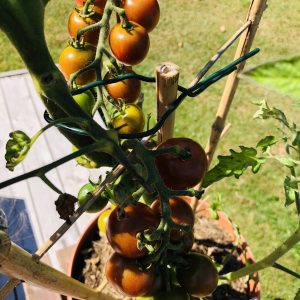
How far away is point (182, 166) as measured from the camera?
748 millimetres

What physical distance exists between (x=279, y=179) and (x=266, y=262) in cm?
130

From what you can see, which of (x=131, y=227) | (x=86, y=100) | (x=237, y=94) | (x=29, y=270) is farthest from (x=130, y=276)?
(x=237, y=94)

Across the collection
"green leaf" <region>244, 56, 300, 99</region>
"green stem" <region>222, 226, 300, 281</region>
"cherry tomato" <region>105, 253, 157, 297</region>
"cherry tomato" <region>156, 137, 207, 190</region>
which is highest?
"green leaf" <region>244, 56, 300, 99</region>

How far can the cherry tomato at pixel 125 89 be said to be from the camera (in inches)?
33.6

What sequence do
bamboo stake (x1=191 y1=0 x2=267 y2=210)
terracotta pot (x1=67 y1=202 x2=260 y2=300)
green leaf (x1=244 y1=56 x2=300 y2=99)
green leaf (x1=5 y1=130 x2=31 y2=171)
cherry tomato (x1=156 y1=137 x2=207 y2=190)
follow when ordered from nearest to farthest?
green leaf (x1=244 y1=56 x2=300 y2=99), green leaf (x1=5 y1=130 x2=31 y2=171), cherry tomato (x1=156 y1=137 x2=207 y2=190), bamboo stake (x1=191 y1=0 x2=267 y2=210), terracotta pot (x1=67 y1=202 x2=260 y2=300)

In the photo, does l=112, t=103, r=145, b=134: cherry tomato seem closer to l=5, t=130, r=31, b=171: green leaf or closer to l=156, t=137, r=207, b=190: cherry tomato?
l=156, t=137, r=207, b=190: cherry tomato

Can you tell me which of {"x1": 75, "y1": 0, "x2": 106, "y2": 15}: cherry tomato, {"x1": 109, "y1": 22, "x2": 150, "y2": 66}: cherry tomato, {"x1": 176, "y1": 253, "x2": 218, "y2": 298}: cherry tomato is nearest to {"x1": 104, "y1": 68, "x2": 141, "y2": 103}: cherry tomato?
{"x1": 109, "y1": 22, "x2": 150, "y2": 66}: cherry tomato

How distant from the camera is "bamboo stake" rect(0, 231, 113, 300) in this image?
0.58 m

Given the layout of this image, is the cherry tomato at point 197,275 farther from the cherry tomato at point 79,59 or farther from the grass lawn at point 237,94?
the grass lawn at point 237,94

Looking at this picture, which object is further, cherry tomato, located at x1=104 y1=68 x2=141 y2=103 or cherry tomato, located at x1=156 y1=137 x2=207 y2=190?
cherry tomato, located at x1=104 y1=68 x2=141 y2=103

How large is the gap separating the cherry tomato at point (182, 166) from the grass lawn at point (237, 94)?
3.20ft

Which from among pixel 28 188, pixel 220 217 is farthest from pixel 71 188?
pixel 220 217

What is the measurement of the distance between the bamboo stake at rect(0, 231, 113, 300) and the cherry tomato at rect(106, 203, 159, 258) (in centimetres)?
12

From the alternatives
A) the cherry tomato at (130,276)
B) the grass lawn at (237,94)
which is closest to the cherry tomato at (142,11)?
the cherry tomato at (130,276)
